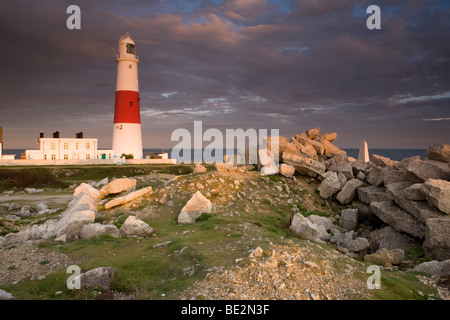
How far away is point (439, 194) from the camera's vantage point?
15.7 m

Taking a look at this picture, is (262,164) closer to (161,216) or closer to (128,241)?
(161,216)

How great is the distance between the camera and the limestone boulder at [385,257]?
13180mm

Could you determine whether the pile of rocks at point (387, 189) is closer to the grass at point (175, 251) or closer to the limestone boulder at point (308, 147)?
the limestone boulder at point (308, 147)

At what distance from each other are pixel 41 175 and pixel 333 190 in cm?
3295

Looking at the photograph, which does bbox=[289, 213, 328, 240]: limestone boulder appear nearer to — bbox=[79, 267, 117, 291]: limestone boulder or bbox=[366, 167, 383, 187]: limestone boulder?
bbox=[79, 267, 117, 291]: limestone boulder

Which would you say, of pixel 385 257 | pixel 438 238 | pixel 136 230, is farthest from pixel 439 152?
pixel 136 230

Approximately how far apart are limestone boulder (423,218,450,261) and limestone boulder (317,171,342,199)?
9.46 m

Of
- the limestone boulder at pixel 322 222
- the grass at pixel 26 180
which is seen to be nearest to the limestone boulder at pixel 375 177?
the limestone boulder at pixel 322 222

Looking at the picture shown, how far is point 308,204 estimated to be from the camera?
23641mm

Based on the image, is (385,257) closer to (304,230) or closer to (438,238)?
(438,238)

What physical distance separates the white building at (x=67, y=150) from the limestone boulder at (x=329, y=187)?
42508 mm
